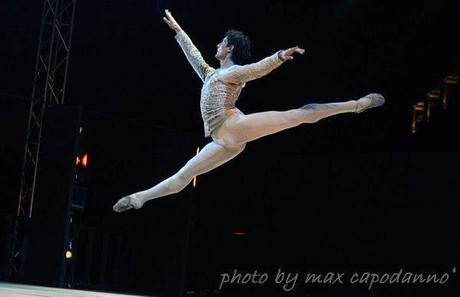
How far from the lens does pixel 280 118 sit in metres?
5.20

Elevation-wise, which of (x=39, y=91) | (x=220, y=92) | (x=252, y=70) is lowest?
(x=39, y=91)

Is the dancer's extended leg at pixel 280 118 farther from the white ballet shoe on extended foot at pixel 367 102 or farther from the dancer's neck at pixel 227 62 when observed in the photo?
the dancer's neck at pixel 227 62

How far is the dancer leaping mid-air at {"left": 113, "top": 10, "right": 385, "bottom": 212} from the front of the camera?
16.9 ft

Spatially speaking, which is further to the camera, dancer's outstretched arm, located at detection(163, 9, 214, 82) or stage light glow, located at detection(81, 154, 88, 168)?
stage light glow, located at detection(81, 154, 88, 168)

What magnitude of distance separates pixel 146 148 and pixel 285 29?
2.14m

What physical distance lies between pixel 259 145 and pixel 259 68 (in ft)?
16.1

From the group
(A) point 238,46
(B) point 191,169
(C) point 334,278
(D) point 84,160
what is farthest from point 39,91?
(A) point 238,46

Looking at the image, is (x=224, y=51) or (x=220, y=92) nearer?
(x=220, y=92)

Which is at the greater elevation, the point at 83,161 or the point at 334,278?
the point at 83,161

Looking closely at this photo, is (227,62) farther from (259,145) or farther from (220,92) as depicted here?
(259,145)

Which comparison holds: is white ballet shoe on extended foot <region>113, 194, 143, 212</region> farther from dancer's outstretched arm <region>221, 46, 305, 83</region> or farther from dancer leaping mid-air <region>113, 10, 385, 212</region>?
dancer's outstretched arm <region>221, 46, 305, 83</region>

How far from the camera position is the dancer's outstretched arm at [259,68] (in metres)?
4.84

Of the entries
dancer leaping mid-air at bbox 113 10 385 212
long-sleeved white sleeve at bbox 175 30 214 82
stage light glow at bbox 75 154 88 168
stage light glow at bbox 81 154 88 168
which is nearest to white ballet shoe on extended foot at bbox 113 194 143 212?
dancer leaping mid-air at bbox 113 10 385 212

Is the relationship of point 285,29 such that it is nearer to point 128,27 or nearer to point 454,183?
point 128,27
